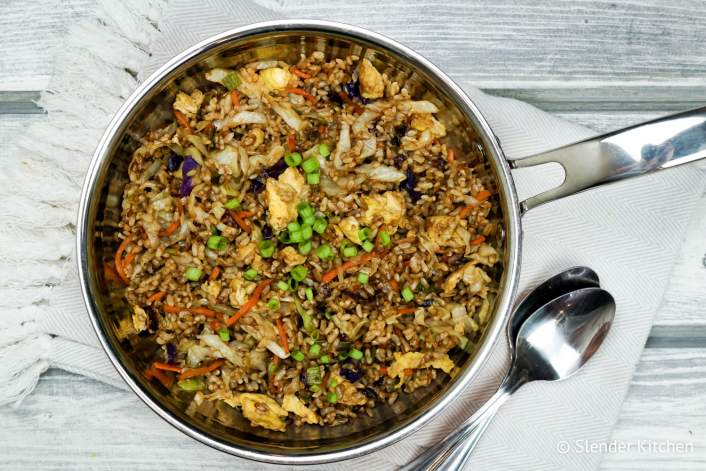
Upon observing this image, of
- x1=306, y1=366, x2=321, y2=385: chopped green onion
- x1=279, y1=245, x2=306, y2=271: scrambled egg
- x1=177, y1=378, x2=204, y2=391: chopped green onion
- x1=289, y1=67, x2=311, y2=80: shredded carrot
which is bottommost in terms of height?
x1=177, y1=378, x2=204, y2=391: chopped green onion

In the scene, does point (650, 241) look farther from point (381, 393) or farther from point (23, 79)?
point (23, 79)

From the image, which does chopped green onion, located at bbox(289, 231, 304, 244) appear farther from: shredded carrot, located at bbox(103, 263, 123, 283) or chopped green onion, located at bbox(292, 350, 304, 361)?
shredded carrot, located at bbox(103, 263, 123, 283)

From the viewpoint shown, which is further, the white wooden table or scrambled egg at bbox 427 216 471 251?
the white wooden table

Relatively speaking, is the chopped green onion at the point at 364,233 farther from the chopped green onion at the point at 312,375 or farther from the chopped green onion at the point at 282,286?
the chopped green onion at the point at 312,375

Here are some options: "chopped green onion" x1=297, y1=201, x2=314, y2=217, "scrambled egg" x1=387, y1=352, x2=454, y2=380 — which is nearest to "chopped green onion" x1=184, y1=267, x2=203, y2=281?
"chopped green onion" x1=297, y1=201, x2=314, y2=217

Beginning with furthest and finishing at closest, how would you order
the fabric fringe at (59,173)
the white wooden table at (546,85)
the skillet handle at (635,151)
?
1. the white wooden table at (546,85)
2. the fabric fringe at (59,173)
3. the skillet handle at (635,151)

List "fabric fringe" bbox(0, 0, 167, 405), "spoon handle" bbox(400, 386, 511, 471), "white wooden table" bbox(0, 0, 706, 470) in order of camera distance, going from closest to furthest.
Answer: "spoon handle" bbox(400, 386, 511, 471), "fabric fringe" bbox(0, 0, 167, 405), "white wooden table" bbox(0, 0, 706, 470)

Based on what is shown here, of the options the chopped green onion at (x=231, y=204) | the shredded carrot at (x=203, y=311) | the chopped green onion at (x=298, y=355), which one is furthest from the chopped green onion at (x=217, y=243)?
the chopped green onion at (x=298, y=355)
